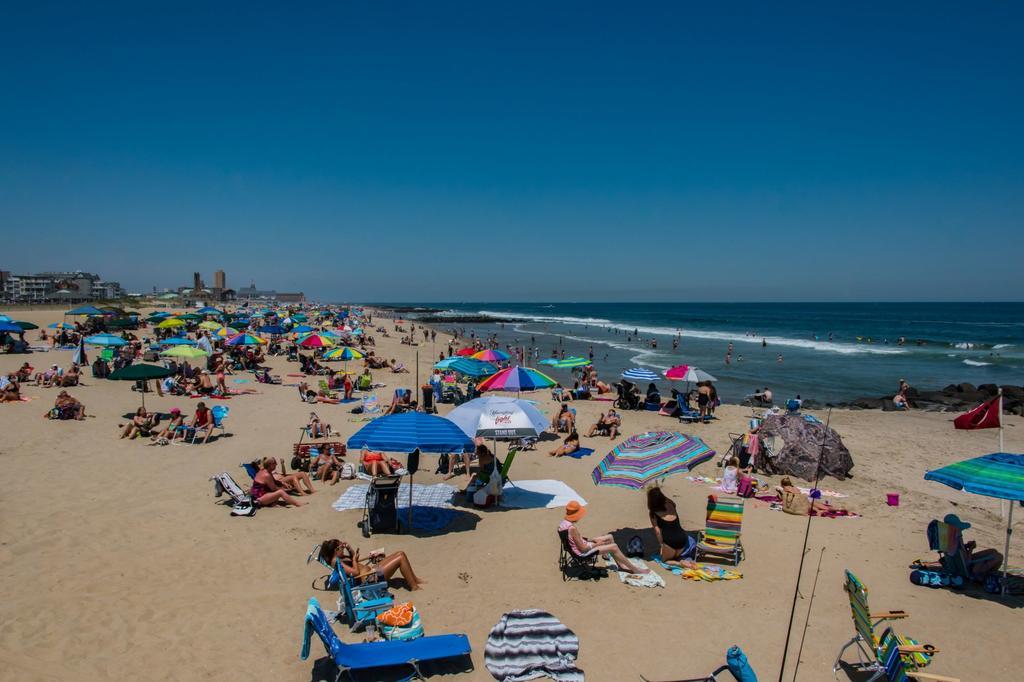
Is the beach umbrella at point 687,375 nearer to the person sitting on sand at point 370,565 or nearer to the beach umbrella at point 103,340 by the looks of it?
the person sitting on sand at point 370,565

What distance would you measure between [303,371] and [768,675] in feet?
73.4

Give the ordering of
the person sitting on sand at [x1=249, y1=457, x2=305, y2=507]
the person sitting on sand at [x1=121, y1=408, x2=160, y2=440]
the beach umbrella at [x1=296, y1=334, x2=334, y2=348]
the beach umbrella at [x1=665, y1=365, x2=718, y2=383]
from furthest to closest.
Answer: the beach umbrella at [x1=296, y1=334, x2=334, y2=348]
the beach umbrella at [x1=665, y1=365, x2=718, y2=383]
the person sitting on sand at [x1=121, y1=408, x2=160, y2=440]
the person sitting on sand at [x1=249, y1=457, x2=305, y2=507]

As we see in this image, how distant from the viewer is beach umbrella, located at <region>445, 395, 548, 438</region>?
8922mm

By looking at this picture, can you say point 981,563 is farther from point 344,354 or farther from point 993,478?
point 344,354

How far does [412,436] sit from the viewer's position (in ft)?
24.5

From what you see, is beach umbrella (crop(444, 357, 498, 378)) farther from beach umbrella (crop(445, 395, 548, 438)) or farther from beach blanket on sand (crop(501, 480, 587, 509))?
beach umbrella (crop(445, 395, 548, 438))

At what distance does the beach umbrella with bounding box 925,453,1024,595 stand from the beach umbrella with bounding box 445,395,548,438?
5.21 metres

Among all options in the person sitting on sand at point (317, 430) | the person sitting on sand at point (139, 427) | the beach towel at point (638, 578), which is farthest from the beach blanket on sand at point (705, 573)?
the person sitting on sand at point (139, 427)

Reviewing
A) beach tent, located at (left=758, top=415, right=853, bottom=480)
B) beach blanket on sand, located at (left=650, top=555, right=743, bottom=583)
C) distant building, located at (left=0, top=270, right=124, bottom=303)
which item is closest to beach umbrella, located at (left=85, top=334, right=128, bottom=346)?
beach blanket on sand, located at (left=650, top=555, right=743, bottom=583)

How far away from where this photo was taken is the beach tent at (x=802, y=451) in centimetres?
1128

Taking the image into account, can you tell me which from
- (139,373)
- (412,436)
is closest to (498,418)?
(412,436)

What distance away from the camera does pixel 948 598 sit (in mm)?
6465

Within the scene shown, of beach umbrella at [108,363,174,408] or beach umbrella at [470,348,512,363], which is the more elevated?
beach umbrella at [470,348,512,363]

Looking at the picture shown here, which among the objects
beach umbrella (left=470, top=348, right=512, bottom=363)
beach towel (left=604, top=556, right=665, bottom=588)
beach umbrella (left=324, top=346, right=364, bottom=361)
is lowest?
beach towel (left=604, top=556, right=665, bottom=588)
